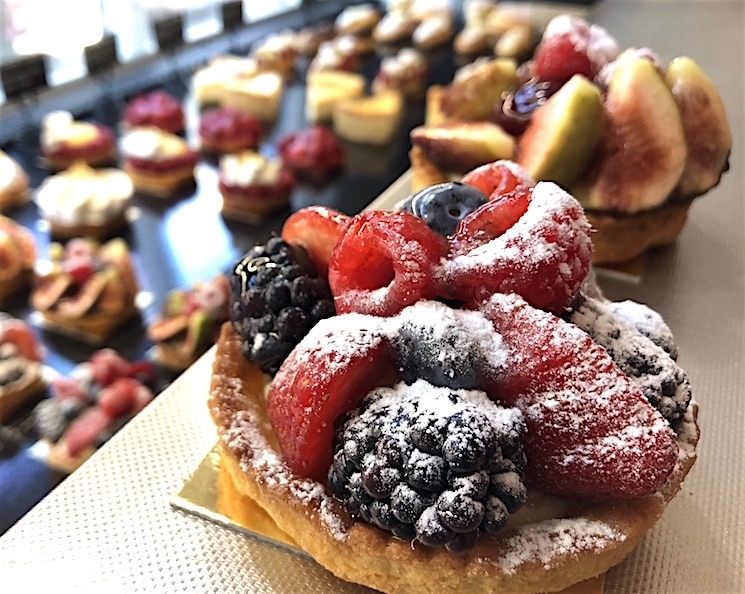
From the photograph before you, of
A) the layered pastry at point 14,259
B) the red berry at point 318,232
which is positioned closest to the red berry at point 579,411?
the red berry at point 318,232

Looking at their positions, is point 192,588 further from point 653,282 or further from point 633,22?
point 633,22

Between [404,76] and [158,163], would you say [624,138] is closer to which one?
[158,163]

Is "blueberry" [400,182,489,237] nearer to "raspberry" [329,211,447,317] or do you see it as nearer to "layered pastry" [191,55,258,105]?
"raspberry" [329,211,447,317]

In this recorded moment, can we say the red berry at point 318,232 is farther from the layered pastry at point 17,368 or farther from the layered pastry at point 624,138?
the layered pastry at point 17,368

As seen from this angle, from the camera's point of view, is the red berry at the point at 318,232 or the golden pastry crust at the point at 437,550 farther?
the red berry at the point at 318,232

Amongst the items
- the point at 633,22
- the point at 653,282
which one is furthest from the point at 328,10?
the point at 653,282

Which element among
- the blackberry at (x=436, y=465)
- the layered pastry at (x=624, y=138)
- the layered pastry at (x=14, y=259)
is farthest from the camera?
the layered pastry at (x=14, y=259)
